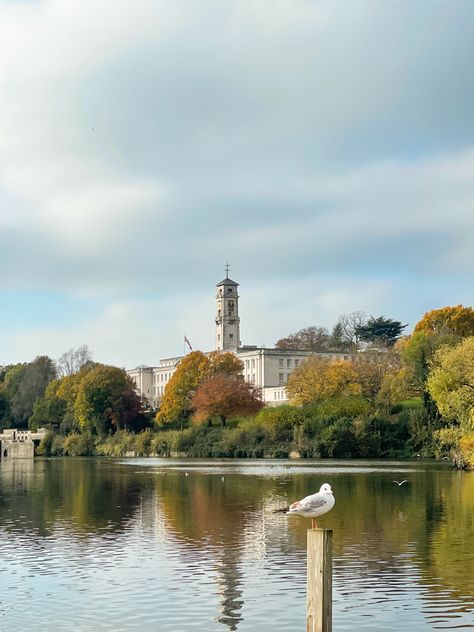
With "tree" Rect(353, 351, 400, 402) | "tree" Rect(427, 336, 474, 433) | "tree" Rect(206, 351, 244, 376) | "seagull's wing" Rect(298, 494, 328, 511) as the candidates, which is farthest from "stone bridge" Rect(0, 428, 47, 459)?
"seagull's wing" Rect(298, 494, 328, 511)

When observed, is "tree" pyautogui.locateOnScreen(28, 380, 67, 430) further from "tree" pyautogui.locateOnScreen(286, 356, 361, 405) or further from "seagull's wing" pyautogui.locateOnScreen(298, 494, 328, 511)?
"seagull's wing" pyautogui.locateOnScreen(298, 494, 328, 511)

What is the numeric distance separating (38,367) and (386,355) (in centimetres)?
7654

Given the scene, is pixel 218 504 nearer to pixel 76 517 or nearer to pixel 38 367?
pixel 76 517

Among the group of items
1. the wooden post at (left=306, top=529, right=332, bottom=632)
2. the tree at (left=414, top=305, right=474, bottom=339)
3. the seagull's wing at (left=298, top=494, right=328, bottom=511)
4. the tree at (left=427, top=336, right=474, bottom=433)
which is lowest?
the wooden post at (left=306, top=529, right=332, bottom=632)

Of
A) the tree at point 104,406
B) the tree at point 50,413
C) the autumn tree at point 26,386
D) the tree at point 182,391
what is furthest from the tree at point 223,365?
the autumn tree at point 26,386

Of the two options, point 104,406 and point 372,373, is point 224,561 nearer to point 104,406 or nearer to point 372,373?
point 372,373

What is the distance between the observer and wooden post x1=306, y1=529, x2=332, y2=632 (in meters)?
15.1

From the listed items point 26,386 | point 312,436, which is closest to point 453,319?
point 312,436

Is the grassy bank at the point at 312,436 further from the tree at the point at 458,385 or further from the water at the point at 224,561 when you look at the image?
the water at the point at 224,561

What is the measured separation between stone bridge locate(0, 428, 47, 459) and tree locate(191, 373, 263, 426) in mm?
30121

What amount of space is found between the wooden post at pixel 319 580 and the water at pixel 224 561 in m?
4.97

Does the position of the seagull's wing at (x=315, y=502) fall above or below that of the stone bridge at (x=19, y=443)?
below

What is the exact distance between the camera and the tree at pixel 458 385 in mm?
68688

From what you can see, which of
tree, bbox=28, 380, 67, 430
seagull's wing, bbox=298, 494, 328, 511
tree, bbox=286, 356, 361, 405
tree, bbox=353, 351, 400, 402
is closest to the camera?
seagull's wing, bbox=298, 494, 328, 511
